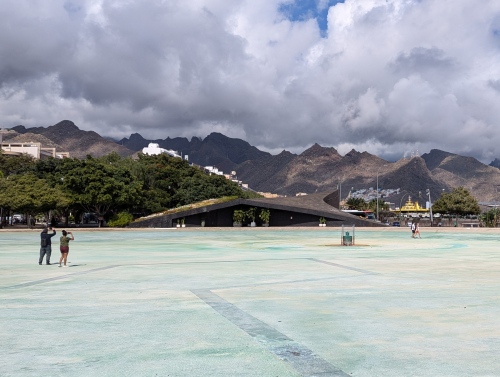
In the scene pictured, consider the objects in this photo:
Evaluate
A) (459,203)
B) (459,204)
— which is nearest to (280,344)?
(459,204)

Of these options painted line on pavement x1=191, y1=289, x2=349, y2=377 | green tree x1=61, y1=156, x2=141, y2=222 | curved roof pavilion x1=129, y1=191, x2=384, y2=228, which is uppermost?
green tree x1=61, y1=156, x2=141, y2=222

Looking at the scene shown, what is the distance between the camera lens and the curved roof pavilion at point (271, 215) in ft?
236

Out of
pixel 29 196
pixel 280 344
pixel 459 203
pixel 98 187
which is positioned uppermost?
pixel 459 203

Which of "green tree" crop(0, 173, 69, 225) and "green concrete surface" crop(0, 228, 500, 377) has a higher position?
"green tree" crop(0, 173, 69, 225)

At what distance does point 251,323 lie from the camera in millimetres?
9398

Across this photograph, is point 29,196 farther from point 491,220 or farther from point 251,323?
point 491,220

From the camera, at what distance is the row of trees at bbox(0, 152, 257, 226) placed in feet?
211

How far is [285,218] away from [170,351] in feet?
229

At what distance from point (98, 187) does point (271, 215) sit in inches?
938

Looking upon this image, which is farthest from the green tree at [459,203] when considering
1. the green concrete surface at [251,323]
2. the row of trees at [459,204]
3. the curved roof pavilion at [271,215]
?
the green concrete surface at [251,323]

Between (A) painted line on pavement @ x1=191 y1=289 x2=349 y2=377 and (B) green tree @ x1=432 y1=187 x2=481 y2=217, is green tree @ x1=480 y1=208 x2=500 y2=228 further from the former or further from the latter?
(A) painted line on pavement @ x1=191 y1=289 x2=349 y2=377

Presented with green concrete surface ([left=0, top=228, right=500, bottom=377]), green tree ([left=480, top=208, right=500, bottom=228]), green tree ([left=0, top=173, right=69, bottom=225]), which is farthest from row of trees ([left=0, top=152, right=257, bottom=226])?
green concrete surface ([left=0, top=228, right=500, bottom=377])

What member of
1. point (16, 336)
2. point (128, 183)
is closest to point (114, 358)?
point (16, 336)

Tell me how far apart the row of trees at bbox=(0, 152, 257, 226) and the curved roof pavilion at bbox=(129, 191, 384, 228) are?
551 cm
